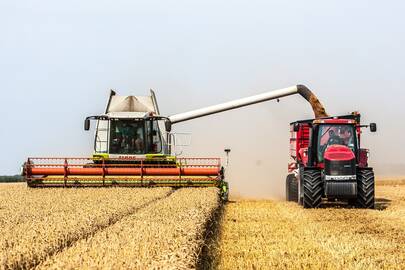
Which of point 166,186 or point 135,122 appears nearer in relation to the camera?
point 166,186

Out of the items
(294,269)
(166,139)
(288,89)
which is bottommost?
(294,269)

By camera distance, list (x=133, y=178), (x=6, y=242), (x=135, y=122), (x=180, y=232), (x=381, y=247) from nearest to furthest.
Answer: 1. (x=6, y=242)
2. (x=180, y=232)
3. (x=381, y=247)
4. (x=133, y=178)
5. (x=135, y=122)

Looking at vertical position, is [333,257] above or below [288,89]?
below

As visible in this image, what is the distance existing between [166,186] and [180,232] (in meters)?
11.4

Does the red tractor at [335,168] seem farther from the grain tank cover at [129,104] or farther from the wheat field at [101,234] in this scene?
the grain tank cover at [129,104]

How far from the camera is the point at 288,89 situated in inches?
960

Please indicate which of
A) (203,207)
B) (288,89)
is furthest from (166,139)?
(203,207)

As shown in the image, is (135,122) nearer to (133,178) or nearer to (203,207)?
(133,178)

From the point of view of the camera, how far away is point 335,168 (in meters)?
15.4

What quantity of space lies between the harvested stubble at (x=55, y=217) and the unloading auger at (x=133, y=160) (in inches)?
50.6

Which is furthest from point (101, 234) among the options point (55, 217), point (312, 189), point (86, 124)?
point (86, 124)

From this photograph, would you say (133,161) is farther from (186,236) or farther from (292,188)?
(186,236)

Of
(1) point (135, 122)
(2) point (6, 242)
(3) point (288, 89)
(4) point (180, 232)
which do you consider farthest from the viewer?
(3) point (288, 89)

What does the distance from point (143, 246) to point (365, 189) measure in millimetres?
9631
